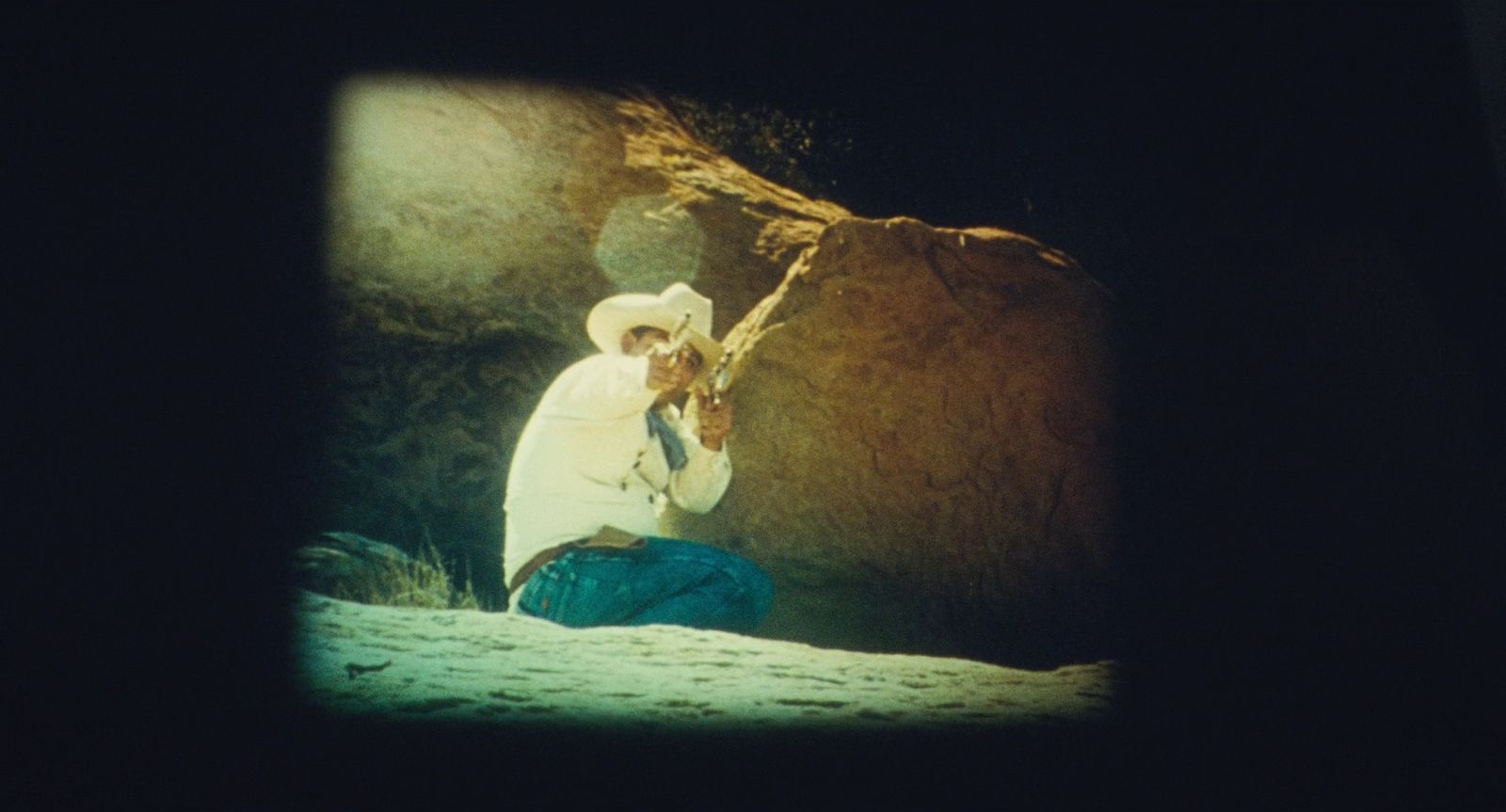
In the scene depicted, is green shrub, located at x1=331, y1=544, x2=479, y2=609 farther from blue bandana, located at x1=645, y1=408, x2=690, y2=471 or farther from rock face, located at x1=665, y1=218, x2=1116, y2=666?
blue bandana, located at x1=645, y1=408, x2=690, y2=471

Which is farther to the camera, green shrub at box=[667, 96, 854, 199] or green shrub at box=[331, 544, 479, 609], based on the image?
green shrub at box=[667, 96, 854, 199]

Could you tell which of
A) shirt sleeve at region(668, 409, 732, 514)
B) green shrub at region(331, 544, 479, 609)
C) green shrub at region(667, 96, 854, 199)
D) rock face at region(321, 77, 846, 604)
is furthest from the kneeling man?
green shrub at region(667, 96, 854, 199)

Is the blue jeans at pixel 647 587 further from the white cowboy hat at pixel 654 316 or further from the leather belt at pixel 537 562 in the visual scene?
the white cowboy hat at pixel 654 316

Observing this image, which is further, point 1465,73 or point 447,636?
point 1465,73

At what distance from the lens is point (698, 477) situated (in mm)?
3799

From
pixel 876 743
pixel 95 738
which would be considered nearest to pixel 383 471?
pixel 95 738

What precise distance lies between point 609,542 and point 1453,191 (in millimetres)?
3762

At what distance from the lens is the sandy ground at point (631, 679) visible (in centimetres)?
249

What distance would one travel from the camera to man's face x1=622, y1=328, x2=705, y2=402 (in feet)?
11.6

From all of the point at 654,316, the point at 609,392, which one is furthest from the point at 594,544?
the point at 654,316

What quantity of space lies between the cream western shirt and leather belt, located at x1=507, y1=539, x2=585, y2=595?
18mm

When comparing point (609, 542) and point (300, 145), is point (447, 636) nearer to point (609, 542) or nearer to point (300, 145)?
point (609, 542)

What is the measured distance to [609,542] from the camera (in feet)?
10.9

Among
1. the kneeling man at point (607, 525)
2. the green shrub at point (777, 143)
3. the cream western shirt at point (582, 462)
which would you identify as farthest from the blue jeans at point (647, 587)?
the green shrub at point (777, 143)
